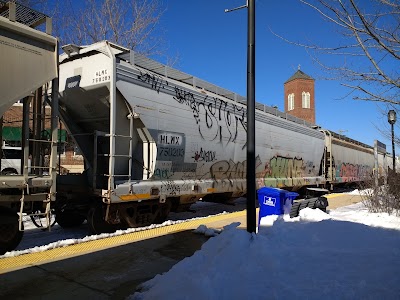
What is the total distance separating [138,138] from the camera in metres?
7.41

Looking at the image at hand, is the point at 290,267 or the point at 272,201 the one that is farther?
the point at 272,201

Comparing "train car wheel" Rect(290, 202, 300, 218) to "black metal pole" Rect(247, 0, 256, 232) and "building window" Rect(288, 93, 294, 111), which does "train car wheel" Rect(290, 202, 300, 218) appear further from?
"building window" Rect(288, 93, 294, 111)

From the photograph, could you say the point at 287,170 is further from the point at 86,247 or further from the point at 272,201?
the point at 86,247

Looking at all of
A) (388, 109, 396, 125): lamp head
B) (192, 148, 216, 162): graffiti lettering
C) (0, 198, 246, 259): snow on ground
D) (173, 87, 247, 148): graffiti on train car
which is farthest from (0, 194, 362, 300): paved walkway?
(388, 109, 396, 125): lamp head

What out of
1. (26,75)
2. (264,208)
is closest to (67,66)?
(26,75)

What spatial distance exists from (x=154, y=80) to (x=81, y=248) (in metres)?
4.03

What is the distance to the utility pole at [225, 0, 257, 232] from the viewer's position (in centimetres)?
516

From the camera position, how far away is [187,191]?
8.42m

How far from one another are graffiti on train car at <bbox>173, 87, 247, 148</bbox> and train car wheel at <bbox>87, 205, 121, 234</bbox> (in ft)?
10.5

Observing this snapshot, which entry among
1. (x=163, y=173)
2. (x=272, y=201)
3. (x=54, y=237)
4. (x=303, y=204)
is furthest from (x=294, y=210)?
(x=54, y=237)

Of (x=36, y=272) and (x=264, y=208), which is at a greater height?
(x=264, y=208)

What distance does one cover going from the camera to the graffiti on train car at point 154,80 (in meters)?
7.34

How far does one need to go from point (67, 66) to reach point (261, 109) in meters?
7.28

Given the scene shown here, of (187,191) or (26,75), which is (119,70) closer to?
(26,75)
